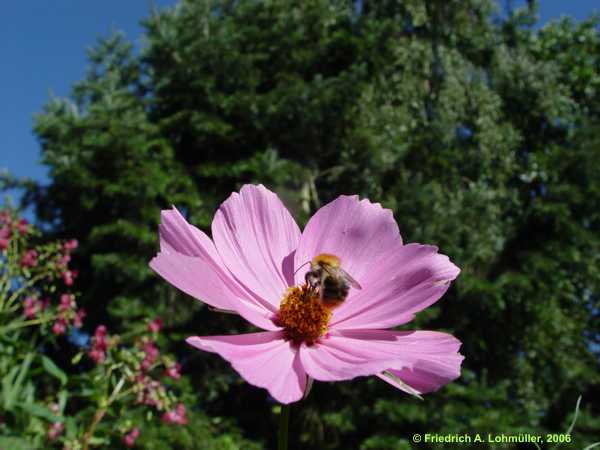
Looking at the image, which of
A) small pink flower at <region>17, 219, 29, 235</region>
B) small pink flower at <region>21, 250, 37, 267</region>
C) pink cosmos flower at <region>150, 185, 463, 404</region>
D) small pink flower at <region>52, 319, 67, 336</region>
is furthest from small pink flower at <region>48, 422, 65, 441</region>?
pink cosmos flower at <region>150, 185, 463, 404</region>

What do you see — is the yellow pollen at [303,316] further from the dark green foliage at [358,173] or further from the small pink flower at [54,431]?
the dark green foliage at [358,173]

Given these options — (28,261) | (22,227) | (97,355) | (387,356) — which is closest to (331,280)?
(387,356)

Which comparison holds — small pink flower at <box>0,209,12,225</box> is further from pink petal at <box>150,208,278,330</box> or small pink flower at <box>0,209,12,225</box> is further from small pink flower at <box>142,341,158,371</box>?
pink petal at <box>150,208,278,330</box>

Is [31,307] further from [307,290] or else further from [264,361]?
[264,361]

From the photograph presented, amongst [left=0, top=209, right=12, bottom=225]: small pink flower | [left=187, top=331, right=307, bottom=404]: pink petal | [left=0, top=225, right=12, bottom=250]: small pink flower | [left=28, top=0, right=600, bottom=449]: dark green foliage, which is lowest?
[left=187, top=331, right=307, bottom=404]: pink petal

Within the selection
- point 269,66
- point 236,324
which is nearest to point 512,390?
point 236,324

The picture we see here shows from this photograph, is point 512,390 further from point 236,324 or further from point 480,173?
point 236,324
